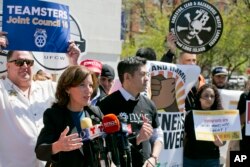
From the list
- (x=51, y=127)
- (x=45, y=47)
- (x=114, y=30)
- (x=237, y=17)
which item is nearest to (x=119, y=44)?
(x=114, y=30)

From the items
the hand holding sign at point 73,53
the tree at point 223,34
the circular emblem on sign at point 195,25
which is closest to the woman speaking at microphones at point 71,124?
the hand holding sign at point 73,53

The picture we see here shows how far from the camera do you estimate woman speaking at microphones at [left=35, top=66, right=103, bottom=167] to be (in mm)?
2871

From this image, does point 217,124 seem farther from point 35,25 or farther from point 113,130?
point 113,130

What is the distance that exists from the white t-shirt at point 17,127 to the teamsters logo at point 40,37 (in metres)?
0.57

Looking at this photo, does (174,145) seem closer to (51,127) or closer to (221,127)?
(221,127)

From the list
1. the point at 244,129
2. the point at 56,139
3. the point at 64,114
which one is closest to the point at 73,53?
the point at 64,114

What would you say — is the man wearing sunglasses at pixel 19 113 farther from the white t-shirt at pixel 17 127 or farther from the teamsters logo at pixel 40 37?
the teamsters logo at pixel 40 37

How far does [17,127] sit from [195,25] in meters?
3.59

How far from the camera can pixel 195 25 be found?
253 inches

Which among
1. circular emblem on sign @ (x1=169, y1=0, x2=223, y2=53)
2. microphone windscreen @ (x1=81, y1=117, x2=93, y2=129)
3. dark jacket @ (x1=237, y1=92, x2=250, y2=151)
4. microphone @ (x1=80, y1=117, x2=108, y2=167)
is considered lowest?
dark jacket @ (x1=237, y1=92, x2=250, y2=151)

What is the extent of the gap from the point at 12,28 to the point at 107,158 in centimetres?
172

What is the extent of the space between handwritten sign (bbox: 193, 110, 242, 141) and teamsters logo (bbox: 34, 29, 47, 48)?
2299 mm

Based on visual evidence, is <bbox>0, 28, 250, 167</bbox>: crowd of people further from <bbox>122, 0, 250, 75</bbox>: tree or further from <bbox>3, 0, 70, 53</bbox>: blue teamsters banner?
<bbox>122, 0, 250, 75</bbox>: tree

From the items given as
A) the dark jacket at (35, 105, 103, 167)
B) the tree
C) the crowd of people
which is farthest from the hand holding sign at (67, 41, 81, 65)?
the tree
